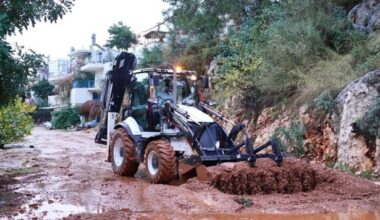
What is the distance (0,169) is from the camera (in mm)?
13211

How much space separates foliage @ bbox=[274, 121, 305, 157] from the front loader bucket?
4.40m

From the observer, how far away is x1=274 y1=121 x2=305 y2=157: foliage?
1260 cm

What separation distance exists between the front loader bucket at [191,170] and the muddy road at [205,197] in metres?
0.16

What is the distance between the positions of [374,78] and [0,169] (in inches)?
412

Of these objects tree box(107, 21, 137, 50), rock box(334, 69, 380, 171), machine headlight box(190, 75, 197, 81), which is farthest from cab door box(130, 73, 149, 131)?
tree box(107, 21, 137, 50)

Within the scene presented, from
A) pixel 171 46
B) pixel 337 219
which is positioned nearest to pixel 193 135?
pixel 337 219

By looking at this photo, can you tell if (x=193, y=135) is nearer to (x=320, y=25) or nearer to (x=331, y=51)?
(x=331, y=51)

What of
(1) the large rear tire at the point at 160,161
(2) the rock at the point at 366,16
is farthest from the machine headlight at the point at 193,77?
(2) the rock at the point at 366,16

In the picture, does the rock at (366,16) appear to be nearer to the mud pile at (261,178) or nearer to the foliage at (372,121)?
the foliage at (372,121)

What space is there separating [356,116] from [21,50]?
302 inches

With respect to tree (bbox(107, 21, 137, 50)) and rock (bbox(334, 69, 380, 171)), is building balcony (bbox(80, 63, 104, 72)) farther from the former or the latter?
rock (bbox(334, 69, 380, 171))

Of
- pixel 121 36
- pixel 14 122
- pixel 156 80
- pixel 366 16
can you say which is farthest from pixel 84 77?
pixel 156 80

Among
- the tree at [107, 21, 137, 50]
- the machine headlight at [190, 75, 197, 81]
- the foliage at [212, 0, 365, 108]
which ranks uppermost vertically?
the tree at [107, 21, 137, 50]

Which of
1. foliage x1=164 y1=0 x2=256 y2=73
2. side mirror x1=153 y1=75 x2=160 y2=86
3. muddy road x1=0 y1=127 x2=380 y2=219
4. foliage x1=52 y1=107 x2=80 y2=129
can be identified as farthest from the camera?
foliage x1=52 y1=107 x2=80 y2=129
